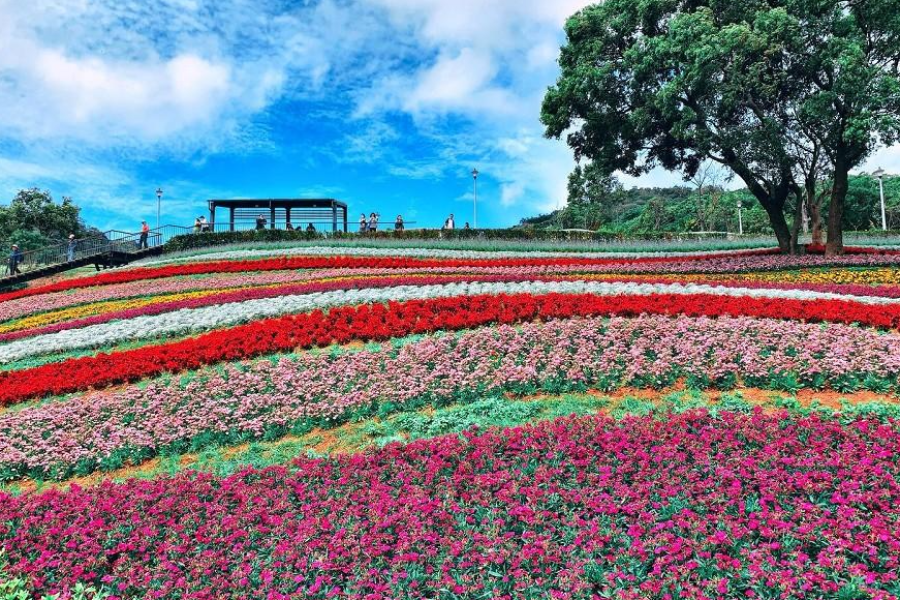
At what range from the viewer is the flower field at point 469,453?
379cm

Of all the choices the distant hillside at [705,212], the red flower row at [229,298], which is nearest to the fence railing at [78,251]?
the red flower row at [229,298]

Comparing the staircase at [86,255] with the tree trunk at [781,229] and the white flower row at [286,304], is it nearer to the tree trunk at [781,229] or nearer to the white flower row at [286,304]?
the white flower row at [286,304]

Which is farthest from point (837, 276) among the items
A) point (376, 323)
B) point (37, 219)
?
point (37, 219)

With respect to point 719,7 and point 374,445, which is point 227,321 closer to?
point 374,445

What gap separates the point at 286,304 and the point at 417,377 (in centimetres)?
668

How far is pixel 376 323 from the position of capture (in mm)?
10133

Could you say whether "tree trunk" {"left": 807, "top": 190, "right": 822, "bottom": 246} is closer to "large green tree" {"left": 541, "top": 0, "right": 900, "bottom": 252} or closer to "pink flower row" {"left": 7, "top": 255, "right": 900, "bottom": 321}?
"large green tree" {"left": 541, "top": 0, "right": 900, "bottom": 252}

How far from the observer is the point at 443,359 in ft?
26.6

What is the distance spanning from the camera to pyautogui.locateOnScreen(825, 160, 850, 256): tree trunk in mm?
20969

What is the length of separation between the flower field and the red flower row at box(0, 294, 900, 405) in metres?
0.05

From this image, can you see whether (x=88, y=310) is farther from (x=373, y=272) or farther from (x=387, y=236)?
(x=387, y=236)

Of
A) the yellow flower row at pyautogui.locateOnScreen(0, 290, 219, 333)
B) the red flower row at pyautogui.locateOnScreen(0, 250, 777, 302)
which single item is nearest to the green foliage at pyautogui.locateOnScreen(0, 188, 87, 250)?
the red flower row at pyautogui.locateOnScreen(0, 250, 777, 302)

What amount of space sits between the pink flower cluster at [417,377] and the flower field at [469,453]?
0.04 m

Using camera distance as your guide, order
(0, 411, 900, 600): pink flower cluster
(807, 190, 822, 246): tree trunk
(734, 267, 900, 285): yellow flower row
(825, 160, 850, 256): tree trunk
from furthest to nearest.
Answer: (807, 190, 822, 246): tree trunk
(825, 160, 850, 256): tree trunk
(734, 267, 900, 285): yellow flower row
(0, 411, 900, 600): pink flower cluster
